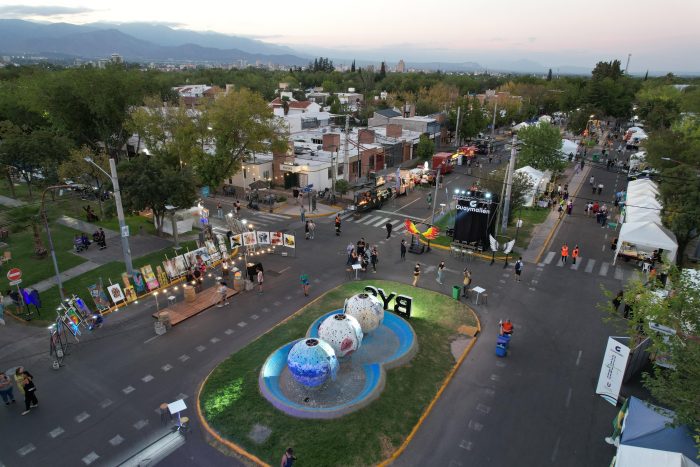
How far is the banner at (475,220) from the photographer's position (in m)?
27.2

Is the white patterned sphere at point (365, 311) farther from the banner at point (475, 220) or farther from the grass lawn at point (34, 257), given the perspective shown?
the grass lawn at point (34, 257)

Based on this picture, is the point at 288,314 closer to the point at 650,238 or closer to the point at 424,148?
the point at 650,238

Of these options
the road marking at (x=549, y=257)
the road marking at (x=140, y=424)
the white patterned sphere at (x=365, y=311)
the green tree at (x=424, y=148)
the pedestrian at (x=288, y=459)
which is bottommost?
the road marking at (x=140, y=424)

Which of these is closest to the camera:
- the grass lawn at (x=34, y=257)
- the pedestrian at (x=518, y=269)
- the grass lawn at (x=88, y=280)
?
the grass lawn at (x=88, y=280)

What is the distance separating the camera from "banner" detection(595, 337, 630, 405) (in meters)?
14.5

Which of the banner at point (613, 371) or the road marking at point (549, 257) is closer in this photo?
the banner at point (613, 371)

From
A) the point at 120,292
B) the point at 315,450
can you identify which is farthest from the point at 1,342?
the point at 315,450

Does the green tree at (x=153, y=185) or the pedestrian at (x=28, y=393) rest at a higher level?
the green tree at (x=153, y=185)

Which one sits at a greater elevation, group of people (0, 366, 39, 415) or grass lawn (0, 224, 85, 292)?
group of people (0, 366, 39, 415)

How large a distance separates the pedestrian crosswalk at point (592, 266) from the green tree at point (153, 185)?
23.0 m

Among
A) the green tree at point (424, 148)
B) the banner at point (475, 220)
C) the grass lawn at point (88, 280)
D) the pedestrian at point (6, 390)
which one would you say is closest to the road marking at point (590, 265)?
the banner at point (475, 220)

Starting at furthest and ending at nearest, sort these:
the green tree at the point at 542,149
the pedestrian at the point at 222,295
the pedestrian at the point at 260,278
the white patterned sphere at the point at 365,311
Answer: the green tree at the point at 542,149 < the pedestrian at the point at 260,278 < the pedestrian at the point at 222,295 < the white patterned sphere at the point at 365,311

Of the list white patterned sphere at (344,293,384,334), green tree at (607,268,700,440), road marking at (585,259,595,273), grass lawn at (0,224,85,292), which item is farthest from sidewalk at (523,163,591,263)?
grass lawn at (0,224,85,292)

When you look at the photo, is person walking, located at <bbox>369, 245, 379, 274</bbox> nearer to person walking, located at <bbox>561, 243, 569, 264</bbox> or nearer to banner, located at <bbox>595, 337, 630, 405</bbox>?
person walking, located at <bbox>561, 243, 569, 264</bbox>
